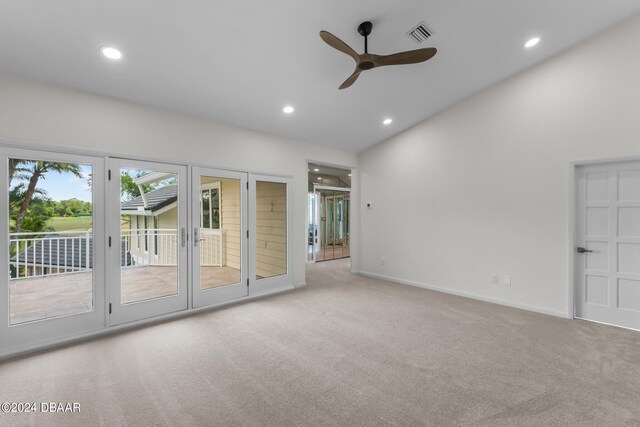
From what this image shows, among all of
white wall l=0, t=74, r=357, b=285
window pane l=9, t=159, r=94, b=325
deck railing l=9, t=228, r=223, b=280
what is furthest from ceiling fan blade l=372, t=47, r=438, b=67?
window pane l=9, t=159, r=94, b=325

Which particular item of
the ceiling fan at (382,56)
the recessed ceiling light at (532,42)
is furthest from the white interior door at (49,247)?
the recessed ceiling light at (532,42)

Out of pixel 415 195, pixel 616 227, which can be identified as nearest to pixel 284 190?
pixel 415 195

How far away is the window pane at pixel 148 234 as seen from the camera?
351cm

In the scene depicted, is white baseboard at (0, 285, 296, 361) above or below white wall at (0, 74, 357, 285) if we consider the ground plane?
below

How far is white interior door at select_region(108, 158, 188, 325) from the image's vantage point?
3398 millimetres

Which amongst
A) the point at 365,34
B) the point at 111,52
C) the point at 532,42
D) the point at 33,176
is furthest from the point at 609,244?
the point at 33,176

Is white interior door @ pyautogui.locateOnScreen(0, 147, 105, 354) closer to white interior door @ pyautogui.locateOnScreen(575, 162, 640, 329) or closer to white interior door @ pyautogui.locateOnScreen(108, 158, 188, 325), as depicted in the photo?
white interior door @ pyautogui.locateOnScreen(108, 158, 188, 325)

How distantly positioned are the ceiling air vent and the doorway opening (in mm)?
5345

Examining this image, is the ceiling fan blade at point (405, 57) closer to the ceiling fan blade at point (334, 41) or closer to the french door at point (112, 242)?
the ceiling fan blade at point (334, 41)

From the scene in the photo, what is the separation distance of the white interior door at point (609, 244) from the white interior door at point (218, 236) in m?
4.81

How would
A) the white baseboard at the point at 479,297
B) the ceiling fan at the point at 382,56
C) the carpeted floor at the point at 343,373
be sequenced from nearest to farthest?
the carpeted floor at the point at 343,373, the ceiling fan at the point at 382,56, the white baseboard at the point at 479,297

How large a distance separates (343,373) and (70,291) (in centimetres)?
320

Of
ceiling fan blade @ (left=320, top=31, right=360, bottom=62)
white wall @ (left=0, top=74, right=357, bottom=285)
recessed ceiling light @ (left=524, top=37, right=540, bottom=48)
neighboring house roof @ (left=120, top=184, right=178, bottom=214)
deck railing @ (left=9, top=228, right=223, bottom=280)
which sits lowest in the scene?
deck railing @ (left=9, top=228, right=223, bottom=280)

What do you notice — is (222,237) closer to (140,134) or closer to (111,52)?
(140,134)
